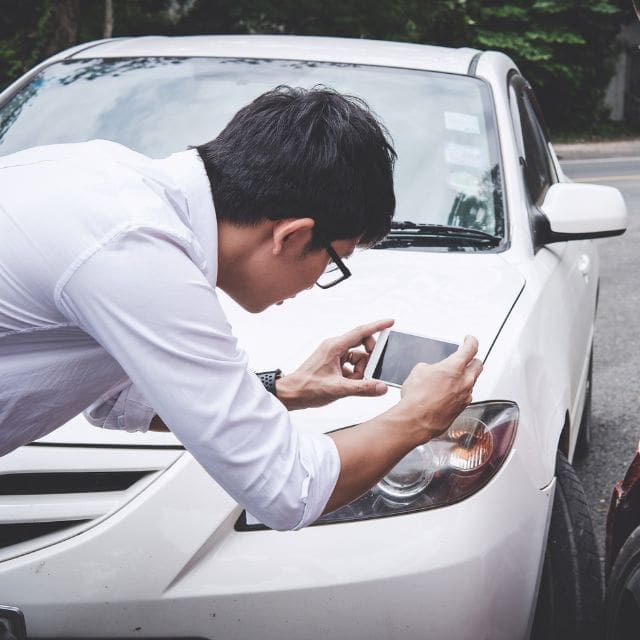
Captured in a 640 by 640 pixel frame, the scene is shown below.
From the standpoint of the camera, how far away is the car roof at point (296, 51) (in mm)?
3336

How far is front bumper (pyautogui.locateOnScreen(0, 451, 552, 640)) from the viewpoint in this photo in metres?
1.82

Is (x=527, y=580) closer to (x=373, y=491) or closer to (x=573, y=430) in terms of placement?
(x=373, y=491)

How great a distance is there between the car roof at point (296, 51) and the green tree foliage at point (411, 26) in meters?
11.5

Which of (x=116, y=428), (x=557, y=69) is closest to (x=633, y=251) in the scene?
(x=116, y=428)

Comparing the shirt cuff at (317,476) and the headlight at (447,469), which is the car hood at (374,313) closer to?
the headlight at (447,469)

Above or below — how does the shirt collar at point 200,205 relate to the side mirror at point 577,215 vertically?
above

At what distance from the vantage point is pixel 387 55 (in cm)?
338

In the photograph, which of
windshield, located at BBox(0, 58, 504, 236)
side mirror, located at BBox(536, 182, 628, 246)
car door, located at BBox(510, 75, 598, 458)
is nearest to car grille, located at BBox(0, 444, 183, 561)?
car door, located at BBox(510, 75, 598, 458)

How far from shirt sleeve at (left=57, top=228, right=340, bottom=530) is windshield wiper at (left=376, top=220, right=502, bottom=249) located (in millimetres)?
1508

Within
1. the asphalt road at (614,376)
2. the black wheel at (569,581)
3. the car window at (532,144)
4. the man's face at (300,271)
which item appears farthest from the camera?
the asphalt road at (614,376)

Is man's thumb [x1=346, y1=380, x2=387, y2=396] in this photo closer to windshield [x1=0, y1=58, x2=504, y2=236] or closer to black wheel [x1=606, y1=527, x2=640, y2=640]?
black wheel [x1=606, y1=527, x2=640, y2=640]

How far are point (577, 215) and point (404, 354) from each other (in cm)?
120

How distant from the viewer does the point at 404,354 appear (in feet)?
6.36

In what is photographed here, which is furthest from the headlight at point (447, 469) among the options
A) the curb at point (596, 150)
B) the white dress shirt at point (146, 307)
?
the curb at point (596, 150)
